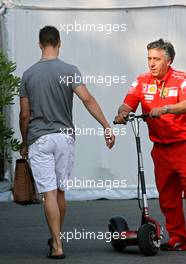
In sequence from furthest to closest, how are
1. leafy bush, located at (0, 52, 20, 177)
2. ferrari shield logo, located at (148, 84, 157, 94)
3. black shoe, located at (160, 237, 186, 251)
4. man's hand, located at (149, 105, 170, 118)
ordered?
black shoe, located at (160, 237, 186, 251) < ferrari shield logo, located at (148, 84, 157, 94) < man's hand, located at (149, 105, 170, 118) < leafy bush, located at (0, 52, 20, 177)

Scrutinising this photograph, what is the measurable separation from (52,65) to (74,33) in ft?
18.1

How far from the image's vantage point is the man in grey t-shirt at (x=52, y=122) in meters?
8.43

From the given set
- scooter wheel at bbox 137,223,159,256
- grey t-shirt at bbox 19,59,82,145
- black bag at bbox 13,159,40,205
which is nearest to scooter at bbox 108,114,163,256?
scooter wheel at bbox 137,223,159,256

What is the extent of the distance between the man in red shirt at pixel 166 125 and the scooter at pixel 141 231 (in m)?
0.18

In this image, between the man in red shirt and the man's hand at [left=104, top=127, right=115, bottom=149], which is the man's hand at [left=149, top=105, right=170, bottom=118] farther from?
the man's hand at [left=104, top=127, right=115, bottom=149]

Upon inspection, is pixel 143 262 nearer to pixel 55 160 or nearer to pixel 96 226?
pixel 55 160

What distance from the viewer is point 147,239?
27.6 ft

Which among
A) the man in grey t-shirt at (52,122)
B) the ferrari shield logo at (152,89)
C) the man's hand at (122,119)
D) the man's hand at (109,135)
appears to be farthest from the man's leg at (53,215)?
the ferrari shield logo at (152,89)

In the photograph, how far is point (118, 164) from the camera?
1418 cm

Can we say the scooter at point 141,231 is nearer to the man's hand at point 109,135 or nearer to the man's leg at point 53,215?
the man's hand at point 109,135

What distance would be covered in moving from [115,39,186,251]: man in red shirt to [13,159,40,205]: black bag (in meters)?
0.87

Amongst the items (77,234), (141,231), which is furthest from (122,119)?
(77,234)

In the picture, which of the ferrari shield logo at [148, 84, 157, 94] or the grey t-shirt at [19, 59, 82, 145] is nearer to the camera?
the grey t-shirt at [19, 59, 82, 145]

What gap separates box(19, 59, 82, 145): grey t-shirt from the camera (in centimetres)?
848
